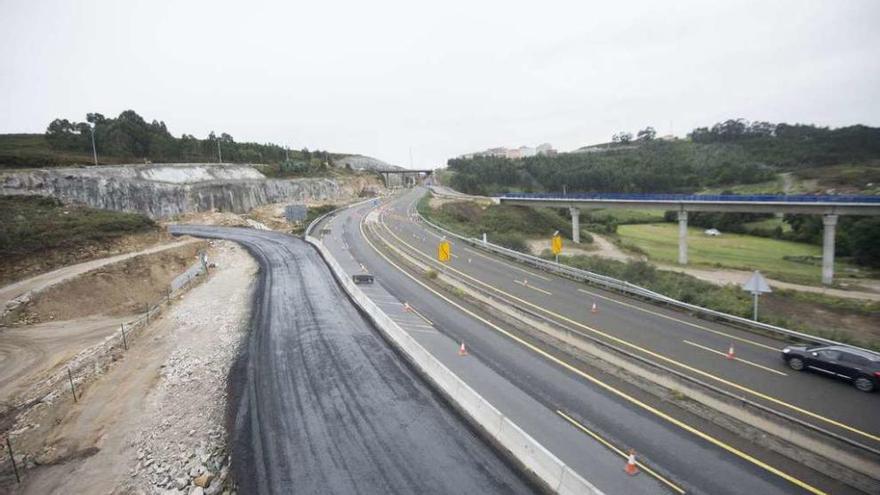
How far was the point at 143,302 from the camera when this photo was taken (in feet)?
114

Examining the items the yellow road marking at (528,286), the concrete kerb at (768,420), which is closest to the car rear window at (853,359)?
the concrete kerb at (768,420)

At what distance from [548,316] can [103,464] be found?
64.2ft

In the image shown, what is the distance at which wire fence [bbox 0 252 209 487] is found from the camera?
45.7ft

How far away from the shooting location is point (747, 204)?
4609 cm

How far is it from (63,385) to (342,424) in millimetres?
15747

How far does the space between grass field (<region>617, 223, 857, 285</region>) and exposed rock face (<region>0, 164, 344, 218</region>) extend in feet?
222

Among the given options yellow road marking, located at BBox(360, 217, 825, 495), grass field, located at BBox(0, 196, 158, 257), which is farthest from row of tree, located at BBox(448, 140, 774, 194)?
yellow road marking, located at BBox(360, 217, 825, 495)

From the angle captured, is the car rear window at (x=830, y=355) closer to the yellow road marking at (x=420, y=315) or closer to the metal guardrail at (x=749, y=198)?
the yellow road marking at (x=420, y=315)

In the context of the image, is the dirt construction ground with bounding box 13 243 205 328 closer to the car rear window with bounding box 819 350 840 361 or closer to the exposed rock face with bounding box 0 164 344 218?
the exposed rock face with bounding box 0 164 344 218

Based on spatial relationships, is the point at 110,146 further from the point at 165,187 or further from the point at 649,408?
the point at 649,408

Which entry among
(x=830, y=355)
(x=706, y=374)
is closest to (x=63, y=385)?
(x=706, y=374)

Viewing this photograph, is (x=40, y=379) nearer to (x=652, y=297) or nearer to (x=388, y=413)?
(x=388, y=413)

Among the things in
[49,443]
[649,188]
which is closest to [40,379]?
[49,443]

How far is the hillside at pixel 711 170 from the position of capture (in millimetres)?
104062
